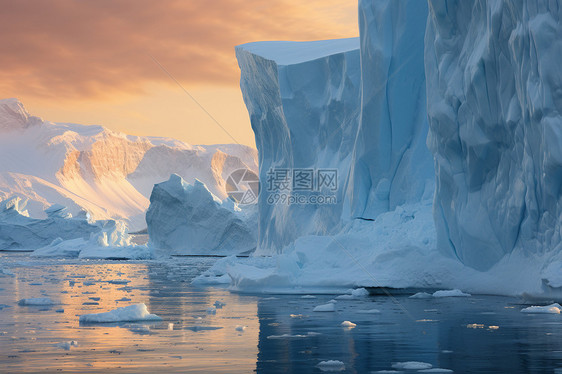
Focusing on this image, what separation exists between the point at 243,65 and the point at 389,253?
17.7 meters

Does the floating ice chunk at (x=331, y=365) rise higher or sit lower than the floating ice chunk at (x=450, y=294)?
lower

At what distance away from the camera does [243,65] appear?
29.0m

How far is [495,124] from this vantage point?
37.4ft

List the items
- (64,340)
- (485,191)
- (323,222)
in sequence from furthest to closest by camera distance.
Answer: (323,222)
(485,191)
(64,340)

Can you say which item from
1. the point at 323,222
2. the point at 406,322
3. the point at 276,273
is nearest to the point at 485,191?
the point at 276,273

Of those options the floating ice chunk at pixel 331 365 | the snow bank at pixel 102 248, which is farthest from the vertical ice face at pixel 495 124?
the snow bank at pixel 102 248

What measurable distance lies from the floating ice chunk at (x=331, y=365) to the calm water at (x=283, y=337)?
6 centimetres

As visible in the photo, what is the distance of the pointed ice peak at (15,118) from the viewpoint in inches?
4587

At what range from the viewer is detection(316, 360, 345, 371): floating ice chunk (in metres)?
5.06

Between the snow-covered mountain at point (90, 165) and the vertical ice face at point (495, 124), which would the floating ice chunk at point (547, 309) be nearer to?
the vertical ice face at point (495, 124)

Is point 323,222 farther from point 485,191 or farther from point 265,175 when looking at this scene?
point 485,191

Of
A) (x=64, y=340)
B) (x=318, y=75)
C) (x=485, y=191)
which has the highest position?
(x=318, y=75)

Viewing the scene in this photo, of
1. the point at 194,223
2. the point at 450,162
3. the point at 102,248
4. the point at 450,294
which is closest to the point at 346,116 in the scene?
the point at 450,162

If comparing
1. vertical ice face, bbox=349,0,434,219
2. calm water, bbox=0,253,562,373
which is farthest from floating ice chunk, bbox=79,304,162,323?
vertical ice face, bbox=349,0,434,219
